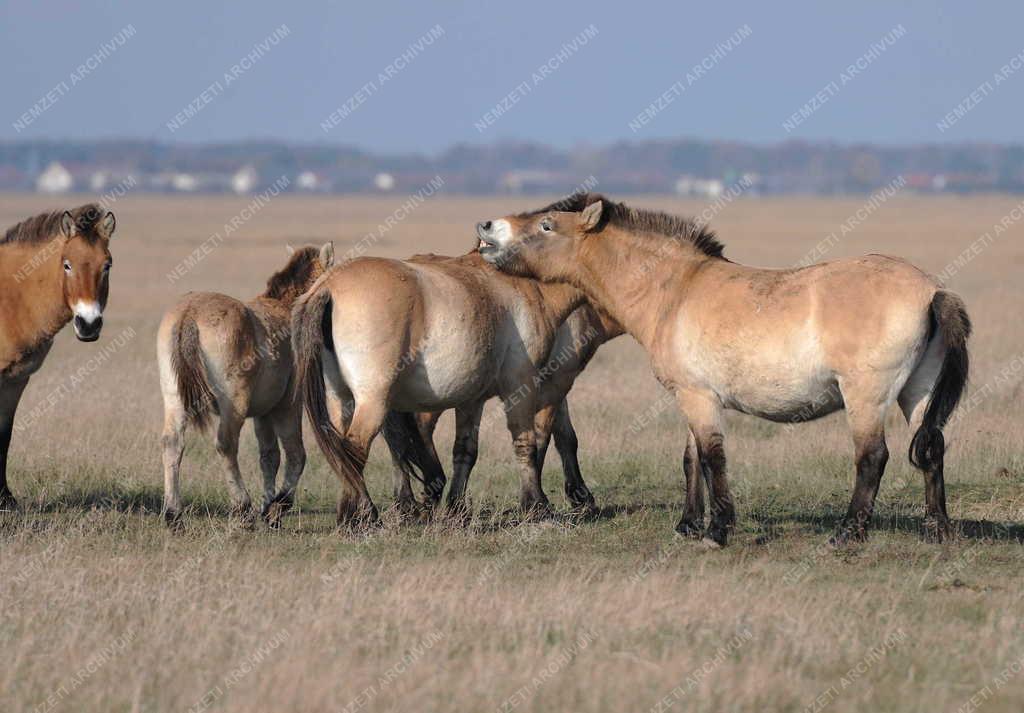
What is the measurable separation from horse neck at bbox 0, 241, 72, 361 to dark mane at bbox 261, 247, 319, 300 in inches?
58.1

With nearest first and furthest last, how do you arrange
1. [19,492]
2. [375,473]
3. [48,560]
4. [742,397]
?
[48,560]
[742,397]
[19,492]
[375,473]

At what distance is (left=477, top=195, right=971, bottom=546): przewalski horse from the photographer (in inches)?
307

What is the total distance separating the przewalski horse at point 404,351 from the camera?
840 cm

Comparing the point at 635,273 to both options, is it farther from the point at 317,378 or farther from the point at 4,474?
the point at 4,474

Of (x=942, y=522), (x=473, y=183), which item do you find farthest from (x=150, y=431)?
(x=473, y=183)

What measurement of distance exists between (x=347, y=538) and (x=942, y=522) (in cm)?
361

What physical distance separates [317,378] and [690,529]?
251 centimetres

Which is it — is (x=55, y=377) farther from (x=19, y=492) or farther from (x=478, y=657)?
(x=478, y=657)

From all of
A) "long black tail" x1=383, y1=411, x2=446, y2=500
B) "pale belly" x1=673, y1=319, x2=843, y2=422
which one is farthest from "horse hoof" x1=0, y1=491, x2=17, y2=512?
"pale belly" x1=673, y1=319, x2=843, y2=422

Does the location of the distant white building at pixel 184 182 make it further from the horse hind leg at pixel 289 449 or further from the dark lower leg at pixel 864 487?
the dark lower leg at pixel 864 487

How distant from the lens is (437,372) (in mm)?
8688

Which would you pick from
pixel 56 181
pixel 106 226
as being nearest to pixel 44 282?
pixel 106 226

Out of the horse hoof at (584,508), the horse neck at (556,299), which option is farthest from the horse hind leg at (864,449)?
the horse neck at (556,299)

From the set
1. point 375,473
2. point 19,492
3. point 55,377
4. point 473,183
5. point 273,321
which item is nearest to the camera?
point 273,321
